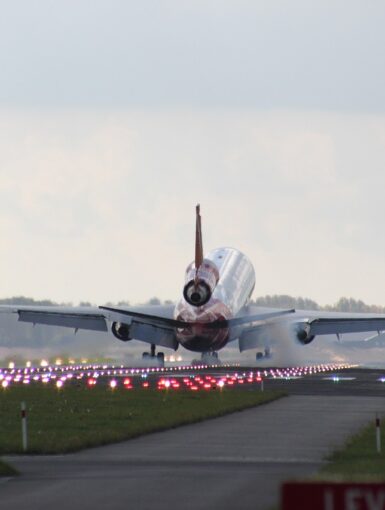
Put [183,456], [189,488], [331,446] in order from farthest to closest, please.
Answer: [331,446], [183,456], [189,488]

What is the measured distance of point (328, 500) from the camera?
8.52m

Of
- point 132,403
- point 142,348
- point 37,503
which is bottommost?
point 37,503

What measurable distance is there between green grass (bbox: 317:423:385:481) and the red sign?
11.7 meters

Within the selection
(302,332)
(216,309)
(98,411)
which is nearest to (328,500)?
(98,411)

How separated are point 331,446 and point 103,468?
23.6 ft

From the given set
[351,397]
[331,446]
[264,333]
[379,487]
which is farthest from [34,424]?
[264,333]

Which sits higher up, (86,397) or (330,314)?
(330,314)

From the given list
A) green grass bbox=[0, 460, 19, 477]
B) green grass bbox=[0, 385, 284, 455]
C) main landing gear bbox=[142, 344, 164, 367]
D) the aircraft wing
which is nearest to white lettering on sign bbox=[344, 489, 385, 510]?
green grass bbox=[0, 460, 19, 477]

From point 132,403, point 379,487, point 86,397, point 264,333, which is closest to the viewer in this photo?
point 379,487

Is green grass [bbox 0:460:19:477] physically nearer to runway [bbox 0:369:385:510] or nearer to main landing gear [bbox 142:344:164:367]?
runway [bbox 0:369:385:510]

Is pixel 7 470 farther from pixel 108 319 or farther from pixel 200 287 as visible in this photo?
pixel 108 319

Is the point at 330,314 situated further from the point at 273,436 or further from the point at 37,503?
the point at 37,503

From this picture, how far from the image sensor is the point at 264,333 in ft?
335

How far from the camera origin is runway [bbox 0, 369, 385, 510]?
18734 millimetres
